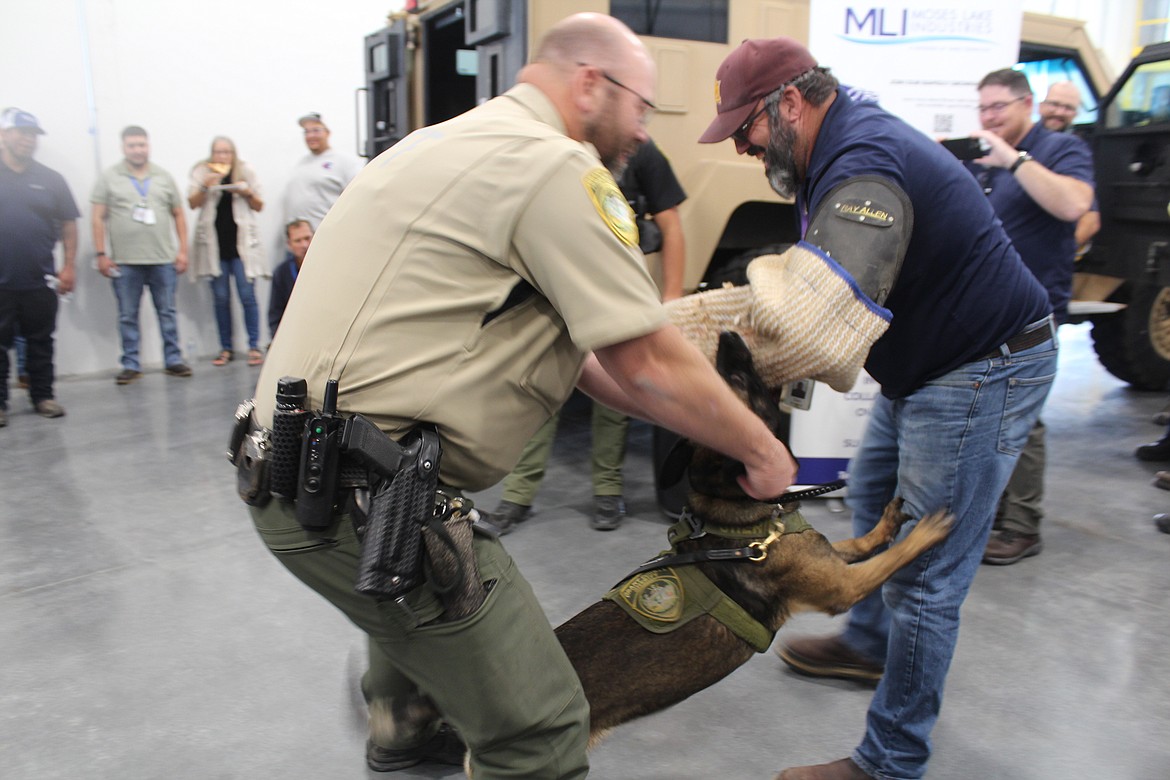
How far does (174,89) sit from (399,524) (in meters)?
7.22

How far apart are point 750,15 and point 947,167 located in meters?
2.68

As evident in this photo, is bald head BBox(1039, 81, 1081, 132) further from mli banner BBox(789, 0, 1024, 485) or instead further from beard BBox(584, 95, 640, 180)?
beard BBox(584, 95, 640, 180)

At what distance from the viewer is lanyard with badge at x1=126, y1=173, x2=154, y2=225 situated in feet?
22.1

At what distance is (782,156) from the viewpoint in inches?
75.7

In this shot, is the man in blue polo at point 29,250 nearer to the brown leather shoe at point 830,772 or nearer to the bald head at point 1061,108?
the brown leather shoe at point 830,772

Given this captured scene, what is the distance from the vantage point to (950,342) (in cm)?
188

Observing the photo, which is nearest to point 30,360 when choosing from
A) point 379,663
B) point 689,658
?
point 379,663

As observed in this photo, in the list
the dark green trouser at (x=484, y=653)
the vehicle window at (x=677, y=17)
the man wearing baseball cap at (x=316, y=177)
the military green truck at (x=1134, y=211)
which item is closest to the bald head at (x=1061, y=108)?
the military green truck at (x=1134, y=211)

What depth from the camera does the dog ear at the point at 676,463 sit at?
2078 mm

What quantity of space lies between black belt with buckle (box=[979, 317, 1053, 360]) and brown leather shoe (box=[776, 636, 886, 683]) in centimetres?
110

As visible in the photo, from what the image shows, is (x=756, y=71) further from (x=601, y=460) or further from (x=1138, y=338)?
(x=1138, y=338)

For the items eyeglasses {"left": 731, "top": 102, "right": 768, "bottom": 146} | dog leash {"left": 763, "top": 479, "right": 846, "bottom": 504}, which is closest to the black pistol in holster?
dog leash {"left": 763, "top": 479, "right": 846, "bottom": 504}

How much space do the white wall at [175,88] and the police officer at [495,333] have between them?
6.62 m

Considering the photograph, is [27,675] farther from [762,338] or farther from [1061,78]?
[1061,78]
